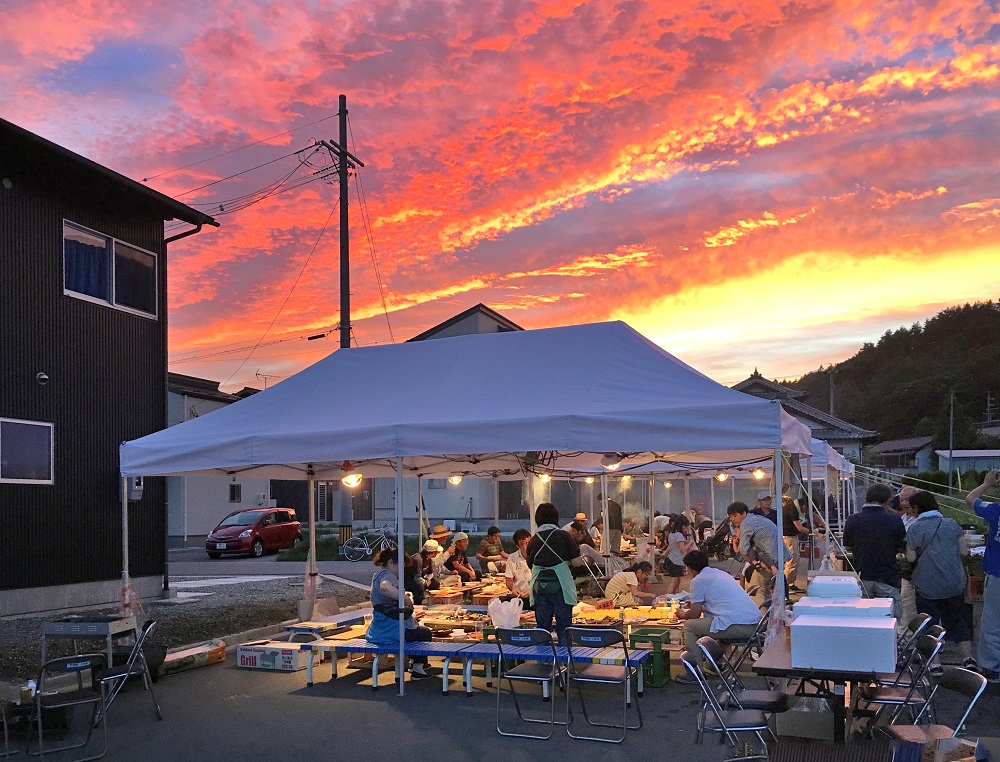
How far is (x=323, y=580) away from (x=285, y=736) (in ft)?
42.8

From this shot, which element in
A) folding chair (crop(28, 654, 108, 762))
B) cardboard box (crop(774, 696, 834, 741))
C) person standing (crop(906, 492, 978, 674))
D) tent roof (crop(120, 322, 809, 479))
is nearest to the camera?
cardboard box (crop(774, 696, 834, 741))

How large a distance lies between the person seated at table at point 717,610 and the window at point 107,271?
11.0 metres

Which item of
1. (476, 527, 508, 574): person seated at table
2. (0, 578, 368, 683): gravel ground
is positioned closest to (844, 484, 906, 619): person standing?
(476, 527, 508, 574): person seated at table

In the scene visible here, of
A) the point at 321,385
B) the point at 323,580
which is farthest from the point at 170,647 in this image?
the point at 323,580

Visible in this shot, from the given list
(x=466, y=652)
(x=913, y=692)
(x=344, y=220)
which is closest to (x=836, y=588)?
(x=913, y=692)

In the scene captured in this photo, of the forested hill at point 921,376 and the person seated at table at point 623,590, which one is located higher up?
the forested hill at point 921,376

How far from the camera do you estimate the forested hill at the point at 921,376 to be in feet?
272

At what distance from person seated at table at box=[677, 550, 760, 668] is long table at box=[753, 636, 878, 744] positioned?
3.79 feet

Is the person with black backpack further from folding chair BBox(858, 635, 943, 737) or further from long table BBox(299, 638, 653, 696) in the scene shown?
folding chair BBox(858, 635, 943, 737)

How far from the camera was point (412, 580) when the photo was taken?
1121 cm

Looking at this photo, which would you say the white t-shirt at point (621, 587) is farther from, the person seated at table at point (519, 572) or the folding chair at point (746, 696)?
the folding chair at point (746, 696)

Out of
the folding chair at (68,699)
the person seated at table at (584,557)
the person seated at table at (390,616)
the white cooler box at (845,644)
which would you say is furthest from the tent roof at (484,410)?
the person seated at table at (584,557)

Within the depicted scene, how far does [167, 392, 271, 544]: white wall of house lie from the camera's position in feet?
110

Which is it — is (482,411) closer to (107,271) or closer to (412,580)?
(412,580)
